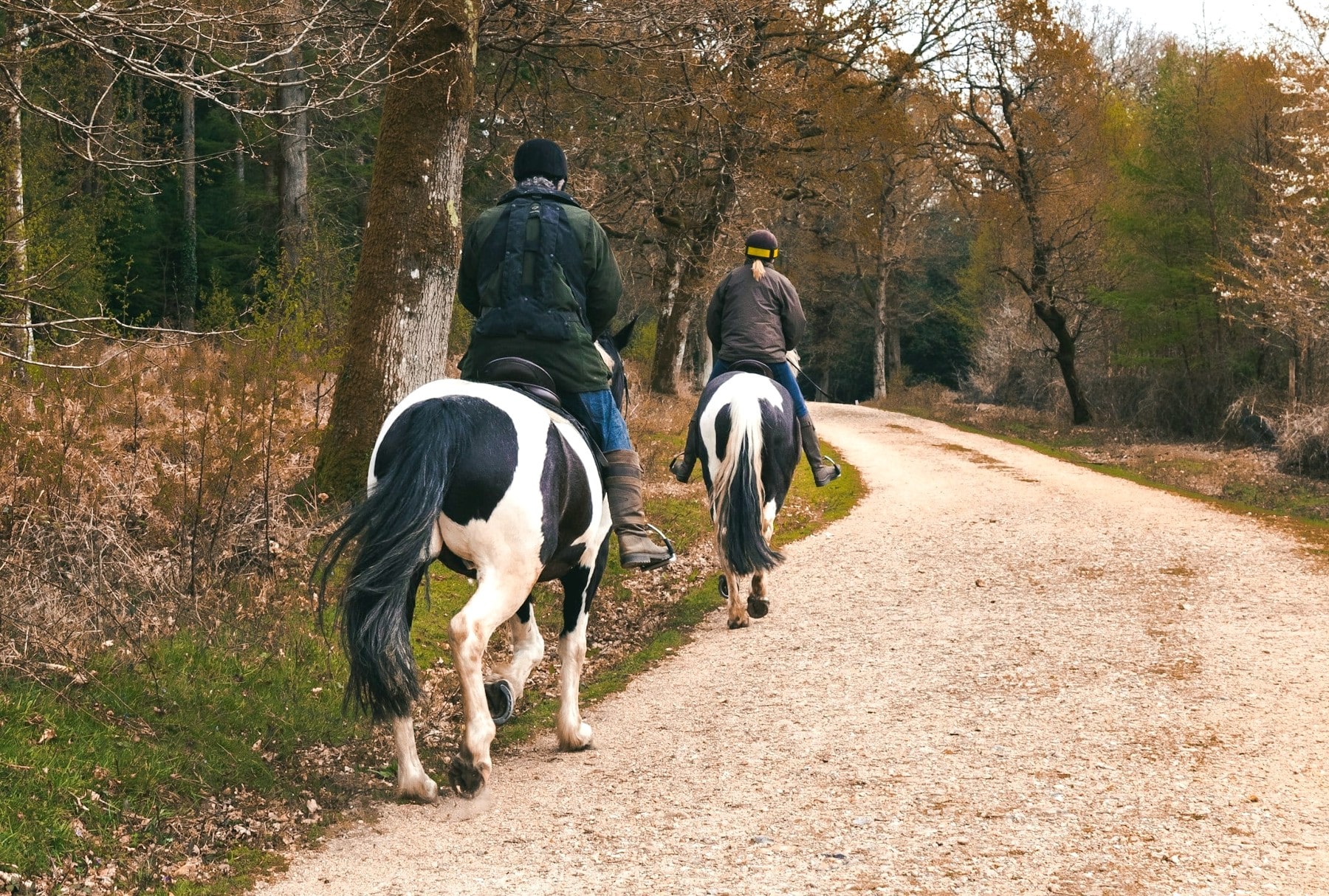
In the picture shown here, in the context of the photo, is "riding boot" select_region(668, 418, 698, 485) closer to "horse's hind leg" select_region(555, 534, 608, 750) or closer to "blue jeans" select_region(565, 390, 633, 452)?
"blue jeans" select_region(565, 390, 633, 452)

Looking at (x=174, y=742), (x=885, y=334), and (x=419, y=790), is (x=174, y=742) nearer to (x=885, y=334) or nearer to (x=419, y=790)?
(x=419, y=790)

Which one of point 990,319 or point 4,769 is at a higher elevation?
point 990,319

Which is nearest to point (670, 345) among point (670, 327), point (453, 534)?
point (670, 327)

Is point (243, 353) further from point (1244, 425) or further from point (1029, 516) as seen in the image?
point (1244, 425)

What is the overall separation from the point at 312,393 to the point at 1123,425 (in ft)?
69.2

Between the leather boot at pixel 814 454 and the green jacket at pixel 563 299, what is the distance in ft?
12.3

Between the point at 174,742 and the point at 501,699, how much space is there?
1.49 metres

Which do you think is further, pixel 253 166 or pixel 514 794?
pixel 253 166

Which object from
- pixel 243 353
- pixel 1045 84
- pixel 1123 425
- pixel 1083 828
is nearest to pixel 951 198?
pixel 1045 84

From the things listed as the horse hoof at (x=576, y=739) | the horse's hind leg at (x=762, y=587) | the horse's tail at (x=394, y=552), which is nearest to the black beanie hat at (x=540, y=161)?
the horse's tail at (x=394, y=552)

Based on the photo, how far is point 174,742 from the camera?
5.06 meters

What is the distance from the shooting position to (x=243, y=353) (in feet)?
28.1

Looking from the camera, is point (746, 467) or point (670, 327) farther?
point (670, 327)

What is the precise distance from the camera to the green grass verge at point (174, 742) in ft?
13.7
